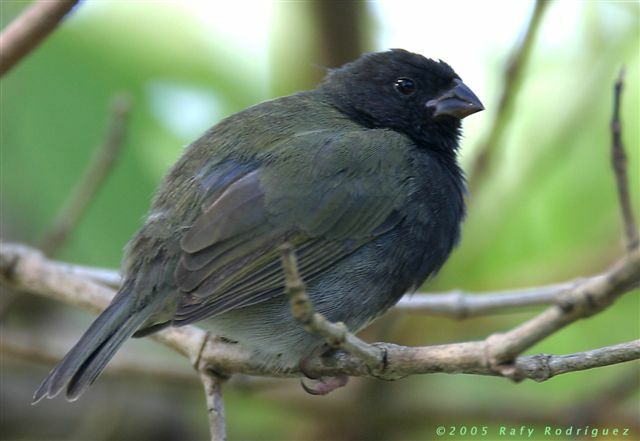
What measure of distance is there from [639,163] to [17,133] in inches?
131

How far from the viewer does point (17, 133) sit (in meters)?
5.06

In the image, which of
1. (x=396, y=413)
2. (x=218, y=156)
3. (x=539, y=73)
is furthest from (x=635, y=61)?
(x=218, y=156)

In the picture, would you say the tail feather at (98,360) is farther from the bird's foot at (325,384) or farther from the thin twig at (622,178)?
the thin twig at (622,178)

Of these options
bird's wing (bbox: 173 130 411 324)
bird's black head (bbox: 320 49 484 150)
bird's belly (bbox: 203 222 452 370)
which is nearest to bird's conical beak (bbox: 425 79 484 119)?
bird's black head (bbox: 320 49 484 150)

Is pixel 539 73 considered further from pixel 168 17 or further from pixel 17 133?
pixel 17 133

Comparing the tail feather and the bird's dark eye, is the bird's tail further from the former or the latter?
the bird's dark eye

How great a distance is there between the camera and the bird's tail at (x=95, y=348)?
336cm

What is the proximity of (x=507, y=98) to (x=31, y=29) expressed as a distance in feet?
7.51

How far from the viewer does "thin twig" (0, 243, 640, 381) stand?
2.15 meters

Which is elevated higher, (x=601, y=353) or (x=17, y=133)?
(x=601, y=353)

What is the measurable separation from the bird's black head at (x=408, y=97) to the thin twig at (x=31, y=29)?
1462mm

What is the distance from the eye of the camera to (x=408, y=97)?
450cm

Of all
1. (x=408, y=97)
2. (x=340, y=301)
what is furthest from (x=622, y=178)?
(x=408, y=97)

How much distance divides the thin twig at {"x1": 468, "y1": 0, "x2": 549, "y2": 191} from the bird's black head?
11.7 inches
